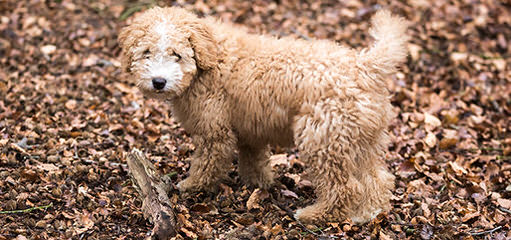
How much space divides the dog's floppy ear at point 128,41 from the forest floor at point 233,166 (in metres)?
1.17

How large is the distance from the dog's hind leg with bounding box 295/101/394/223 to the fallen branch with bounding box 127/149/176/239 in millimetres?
1148

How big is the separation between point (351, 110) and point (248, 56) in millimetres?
1026

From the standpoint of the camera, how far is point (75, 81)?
6992 mm

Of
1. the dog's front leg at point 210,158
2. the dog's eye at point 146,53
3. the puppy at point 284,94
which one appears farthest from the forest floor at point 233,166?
the dog's eye at point 146,53

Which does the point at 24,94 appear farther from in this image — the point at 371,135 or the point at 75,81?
the point at 371,135

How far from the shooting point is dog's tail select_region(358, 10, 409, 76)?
14.4 feet

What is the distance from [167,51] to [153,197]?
3.95 feet

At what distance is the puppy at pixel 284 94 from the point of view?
429 centimetres

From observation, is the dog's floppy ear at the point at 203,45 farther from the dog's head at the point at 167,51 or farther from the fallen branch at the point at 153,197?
the fallen branch at the point at 153,197

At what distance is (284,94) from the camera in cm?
441

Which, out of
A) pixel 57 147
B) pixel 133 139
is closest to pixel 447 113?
pixel 133 139

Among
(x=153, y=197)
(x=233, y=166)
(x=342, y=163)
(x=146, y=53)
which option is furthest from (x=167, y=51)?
(x=233, y=166)

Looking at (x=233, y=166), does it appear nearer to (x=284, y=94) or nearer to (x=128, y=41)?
(x=284, y=94)

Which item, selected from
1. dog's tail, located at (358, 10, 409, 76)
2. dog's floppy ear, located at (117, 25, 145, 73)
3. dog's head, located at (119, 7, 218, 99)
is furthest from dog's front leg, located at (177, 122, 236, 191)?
dog's tail, located at (358, 10, 409, 76)
